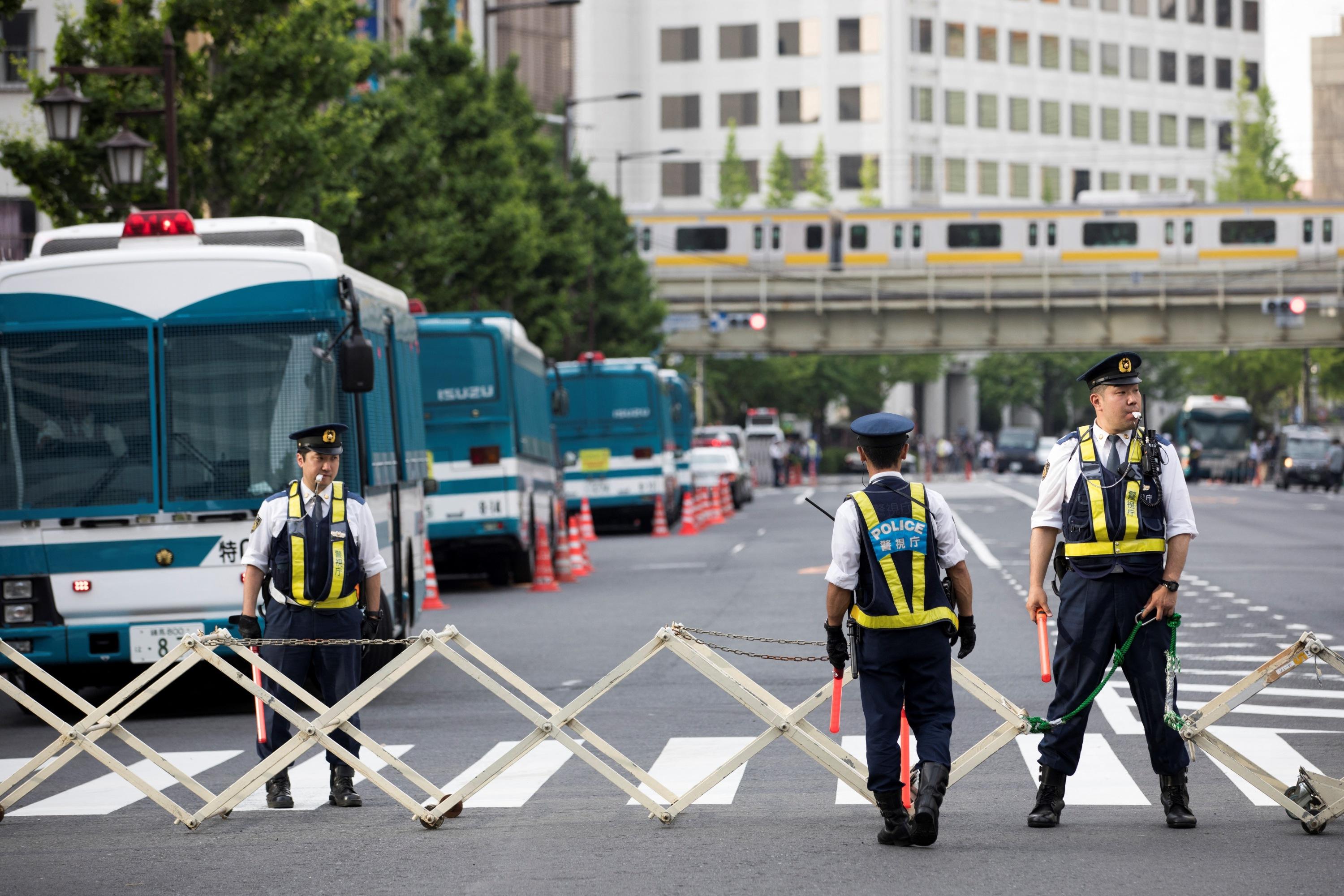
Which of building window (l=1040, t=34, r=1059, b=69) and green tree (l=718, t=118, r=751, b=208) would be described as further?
building window (l=1040, t=34, r=1059, b=69)

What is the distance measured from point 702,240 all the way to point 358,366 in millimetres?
55010

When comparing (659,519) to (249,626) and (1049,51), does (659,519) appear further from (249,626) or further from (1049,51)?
(1049,51)

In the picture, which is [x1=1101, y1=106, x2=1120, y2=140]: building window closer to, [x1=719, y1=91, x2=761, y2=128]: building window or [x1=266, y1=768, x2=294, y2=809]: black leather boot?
[x1=719, y1=91, x2=761, y2=128]: building window

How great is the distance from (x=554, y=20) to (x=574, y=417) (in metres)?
57.0

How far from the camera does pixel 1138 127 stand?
374 ft

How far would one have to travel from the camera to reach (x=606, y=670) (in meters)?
15.0

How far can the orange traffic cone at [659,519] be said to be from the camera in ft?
121

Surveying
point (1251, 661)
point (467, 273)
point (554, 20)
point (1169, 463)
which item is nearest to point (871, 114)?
point (554, 20)

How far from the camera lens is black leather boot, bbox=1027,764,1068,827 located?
27.0ft

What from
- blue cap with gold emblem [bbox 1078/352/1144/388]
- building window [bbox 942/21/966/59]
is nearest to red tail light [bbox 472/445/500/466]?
blue cap with gold emblem [bbox 1078/352/1144/388]

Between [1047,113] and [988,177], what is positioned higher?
[1047,113]

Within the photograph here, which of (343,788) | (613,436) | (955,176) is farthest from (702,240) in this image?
(343,788)

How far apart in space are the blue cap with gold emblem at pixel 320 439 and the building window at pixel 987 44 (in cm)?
10054

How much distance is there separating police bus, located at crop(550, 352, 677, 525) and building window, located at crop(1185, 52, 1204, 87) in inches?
3354
